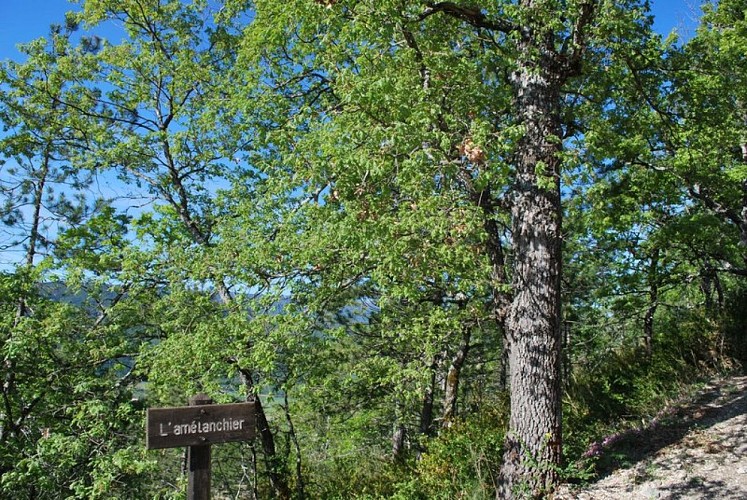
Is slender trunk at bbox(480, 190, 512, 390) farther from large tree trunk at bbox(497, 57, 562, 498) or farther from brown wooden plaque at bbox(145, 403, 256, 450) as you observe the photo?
brown wooden plaque at bbox(145, 403, 256, 450)

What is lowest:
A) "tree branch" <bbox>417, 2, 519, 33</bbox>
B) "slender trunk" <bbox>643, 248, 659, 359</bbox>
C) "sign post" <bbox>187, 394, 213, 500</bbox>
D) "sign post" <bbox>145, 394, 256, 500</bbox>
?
"sign post" <bbox>187, 394, 213, 500</bbox>

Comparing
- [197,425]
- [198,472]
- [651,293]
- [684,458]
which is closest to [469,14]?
[197,425]

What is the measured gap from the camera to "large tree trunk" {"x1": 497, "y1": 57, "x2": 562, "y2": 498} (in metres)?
5.26

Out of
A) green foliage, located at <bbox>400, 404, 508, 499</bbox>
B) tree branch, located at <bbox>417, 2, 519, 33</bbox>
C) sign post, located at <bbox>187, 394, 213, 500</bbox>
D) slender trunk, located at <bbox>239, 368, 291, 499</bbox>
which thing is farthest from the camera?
slender trunk, located at <bbox>239, 368, 291, 499</bbox>

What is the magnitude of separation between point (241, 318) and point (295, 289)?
0.75 m

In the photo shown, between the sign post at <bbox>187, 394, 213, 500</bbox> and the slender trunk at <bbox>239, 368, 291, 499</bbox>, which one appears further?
the slender trunk at <bbox>239, 368, 291, 499</bbox>

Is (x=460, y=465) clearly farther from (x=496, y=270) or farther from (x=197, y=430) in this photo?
(x=197, y=430)

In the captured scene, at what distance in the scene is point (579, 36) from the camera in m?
5.77

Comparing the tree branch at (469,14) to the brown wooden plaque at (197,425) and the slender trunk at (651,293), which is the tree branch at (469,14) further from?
the slender trunk at (651,293)

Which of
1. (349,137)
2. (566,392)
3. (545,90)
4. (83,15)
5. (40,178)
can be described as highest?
(83,15)

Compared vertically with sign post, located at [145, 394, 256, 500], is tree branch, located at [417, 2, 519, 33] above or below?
above

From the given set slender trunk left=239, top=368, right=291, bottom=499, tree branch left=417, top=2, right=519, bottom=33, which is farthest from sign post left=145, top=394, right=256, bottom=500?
tree branch left=417, top=2, right=519, bottom=33

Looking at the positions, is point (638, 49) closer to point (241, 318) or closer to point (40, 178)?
point (241, 318)

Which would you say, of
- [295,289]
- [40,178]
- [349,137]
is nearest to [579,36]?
[349,137]
